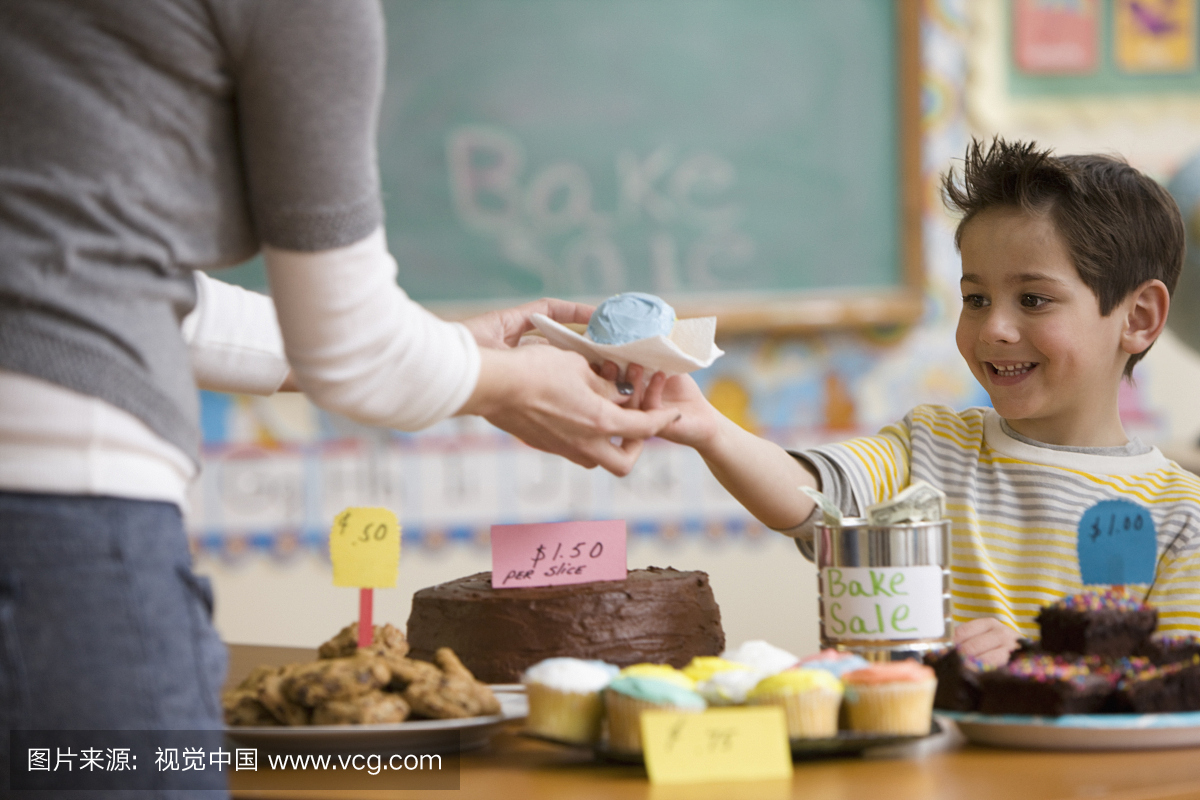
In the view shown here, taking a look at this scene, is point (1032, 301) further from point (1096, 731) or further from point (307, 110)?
point (307, 110)

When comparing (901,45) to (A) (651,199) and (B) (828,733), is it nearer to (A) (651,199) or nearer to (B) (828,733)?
(A) (651,199)

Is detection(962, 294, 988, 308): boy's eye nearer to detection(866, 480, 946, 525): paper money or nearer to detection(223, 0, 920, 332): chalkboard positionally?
detection(866, 480, 946, 525): paper money

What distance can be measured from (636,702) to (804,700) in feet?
0.36

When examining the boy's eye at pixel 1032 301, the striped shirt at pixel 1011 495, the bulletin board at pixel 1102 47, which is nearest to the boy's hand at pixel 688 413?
the striped shirt at pixel 1011 495

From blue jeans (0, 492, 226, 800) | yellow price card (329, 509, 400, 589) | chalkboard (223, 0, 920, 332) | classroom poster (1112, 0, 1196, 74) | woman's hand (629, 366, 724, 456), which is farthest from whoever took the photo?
classroom poster (1112, 0, 1196, 74)

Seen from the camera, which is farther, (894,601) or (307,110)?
(894,601)

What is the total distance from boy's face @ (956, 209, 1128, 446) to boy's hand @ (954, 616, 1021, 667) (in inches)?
16.0

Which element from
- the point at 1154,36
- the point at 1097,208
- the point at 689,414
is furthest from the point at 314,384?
the point at 1154,36

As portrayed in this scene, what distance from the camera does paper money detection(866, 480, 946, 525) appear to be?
37.2 inches

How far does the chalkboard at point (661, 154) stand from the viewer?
234cm

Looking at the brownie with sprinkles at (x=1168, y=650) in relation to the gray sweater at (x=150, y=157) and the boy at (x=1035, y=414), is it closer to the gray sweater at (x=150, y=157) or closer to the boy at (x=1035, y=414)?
the boy at (x=1035, y=414)

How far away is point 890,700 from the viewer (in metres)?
0.79

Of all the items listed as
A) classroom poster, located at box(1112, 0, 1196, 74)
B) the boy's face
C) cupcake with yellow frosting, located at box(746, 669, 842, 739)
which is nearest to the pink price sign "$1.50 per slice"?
cupcake with yellow frosting, located at box(746, 669, 842, 739)

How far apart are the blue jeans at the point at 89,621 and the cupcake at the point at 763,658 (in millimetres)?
383
